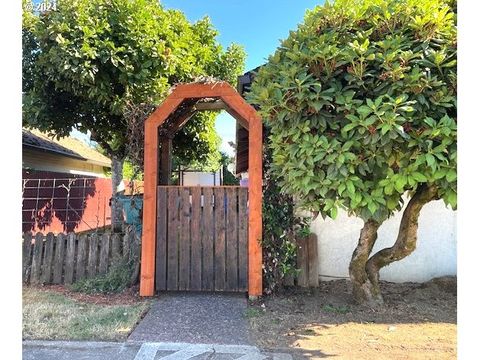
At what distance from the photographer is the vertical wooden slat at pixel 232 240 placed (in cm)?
472

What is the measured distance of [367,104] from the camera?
9.45 feet

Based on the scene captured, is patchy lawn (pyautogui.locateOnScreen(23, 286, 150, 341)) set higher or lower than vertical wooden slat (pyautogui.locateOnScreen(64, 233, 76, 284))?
lower

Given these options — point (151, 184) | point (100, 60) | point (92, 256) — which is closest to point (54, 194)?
point (92, 256)

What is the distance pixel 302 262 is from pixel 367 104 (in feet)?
9.65

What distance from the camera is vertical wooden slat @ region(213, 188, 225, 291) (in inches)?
187

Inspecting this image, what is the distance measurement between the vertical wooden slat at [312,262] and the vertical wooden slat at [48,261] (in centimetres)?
393

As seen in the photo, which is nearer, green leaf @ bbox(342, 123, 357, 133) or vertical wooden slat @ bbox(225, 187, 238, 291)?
green leaf @ bbox(342, 123, 357, 133)

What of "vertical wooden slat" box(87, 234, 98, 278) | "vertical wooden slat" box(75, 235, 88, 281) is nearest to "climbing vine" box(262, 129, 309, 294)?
"vertical wooden slat" box(87, 234, 98, 278)

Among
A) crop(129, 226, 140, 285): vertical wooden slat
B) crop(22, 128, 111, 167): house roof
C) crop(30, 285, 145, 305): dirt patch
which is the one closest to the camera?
crop(30, 285, 145, 305): dirt patch

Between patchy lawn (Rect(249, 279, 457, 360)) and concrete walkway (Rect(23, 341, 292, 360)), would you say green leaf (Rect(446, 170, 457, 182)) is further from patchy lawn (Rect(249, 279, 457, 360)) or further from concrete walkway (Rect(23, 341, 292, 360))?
concrete walkway (Rect(23, 341, 292, 360))

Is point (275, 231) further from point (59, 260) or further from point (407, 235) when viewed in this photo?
point (59, 260)

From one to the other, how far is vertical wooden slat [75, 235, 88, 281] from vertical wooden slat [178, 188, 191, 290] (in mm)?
1679
